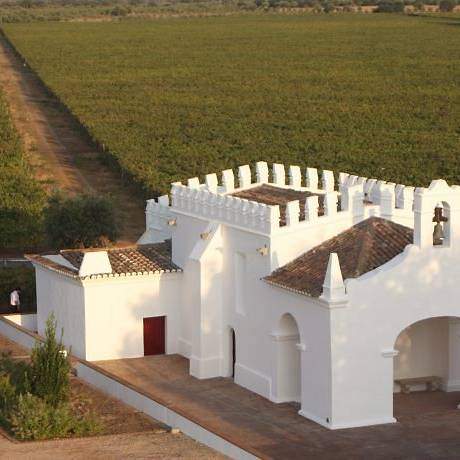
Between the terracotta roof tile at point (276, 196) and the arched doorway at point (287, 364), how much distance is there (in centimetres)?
294

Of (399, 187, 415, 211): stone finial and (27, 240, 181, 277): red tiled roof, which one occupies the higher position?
(399, 187, 415, 211): stone finial

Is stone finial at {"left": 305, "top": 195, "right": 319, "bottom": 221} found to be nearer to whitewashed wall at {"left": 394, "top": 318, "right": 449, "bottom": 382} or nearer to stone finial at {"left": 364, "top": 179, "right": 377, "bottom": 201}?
stone finial at {"left": 364, "top": 179, "right": 377, "bottom": 201}

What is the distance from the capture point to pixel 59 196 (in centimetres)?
5672

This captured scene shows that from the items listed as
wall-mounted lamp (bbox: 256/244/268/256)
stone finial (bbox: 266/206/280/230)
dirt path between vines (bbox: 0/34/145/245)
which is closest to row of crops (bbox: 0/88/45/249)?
dirt path between vines (bbox: 0/34/145/245)

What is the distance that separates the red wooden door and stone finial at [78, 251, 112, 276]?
1660 mm

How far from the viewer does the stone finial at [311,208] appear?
34.3 metres

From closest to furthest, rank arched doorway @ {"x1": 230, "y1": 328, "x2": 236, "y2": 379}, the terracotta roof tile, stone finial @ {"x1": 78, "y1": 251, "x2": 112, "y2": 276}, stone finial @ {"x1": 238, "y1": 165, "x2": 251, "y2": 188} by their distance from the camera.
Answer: the terracotta roof tile
arched doorway @ {"x1": 230, "y1": 328, "x2": 236, "y2": 379}
stone finial @ {"x1": 78, "y1": 251, "x2": 112, "y2": 276}
stone finial @ {"x1": 238, "y1": 165, "x2": 251, "y2": 188}

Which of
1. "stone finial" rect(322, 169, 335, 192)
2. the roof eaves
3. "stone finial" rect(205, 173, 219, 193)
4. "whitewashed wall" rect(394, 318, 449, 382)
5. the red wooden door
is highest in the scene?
"stone finial" rect(322, 169, 335, 192)

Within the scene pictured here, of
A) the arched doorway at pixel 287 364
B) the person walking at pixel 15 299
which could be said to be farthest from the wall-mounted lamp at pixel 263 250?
the person walking at pixel 15 299

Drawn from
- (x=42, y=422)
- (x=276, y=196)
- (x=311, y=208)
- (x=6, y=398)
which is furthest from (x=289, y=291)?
(x=6, y=398)

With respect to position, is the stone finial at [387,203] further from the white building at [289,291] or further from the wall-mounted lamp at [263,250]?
the wall-mounted lamp at [263,250]

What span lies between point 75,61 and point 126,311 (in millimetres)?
102817

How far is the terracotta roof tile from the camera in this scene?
36.4 meters

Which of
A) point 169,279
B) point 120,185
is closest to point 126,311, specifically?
point 169,279
